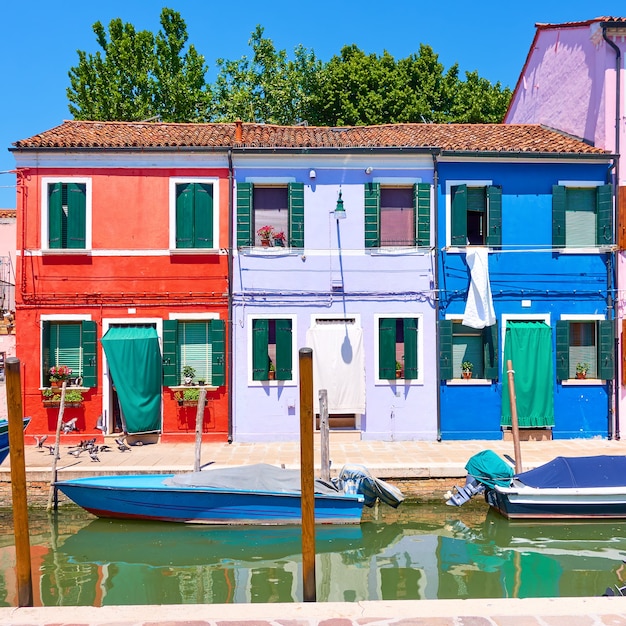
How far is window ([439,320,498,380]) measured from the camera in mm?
15211

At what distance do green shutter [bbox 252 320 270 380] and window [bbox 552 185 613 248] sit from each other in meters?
7.23

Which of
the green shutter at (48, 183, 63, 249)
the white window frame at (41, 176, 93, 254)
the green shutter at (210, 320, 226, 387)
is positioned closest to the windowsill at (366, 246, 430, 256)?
the green shutter at (210, 320, 226, 387)

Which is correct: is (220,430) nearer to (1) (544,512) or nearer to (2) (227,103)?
(1) (544,512)

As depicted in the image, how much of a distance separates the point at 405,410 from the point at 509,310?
3.43 meters

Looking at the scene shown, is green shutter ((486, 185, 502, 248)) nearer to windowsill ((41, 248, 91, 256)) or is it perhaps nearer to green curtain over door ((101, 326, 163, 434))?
green curtain over door ((101, 326, 163, 434))

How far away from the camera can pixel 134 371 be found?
48.2ft

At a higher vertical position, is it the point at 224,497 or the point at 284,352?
the point at 284,352

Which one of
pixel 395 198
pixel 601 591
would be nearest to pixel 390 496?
pixel 601 591

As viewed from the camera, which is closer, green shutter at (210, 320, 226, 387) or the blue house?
green shutter at (210, 320, 226, 387)

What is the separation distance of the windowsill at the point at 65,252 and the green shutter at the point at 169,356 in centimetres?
248

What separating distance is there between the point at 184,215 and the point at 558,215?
8799 mm

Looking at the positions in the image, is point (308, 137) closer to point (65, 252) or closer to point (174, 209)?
point (174, 209)

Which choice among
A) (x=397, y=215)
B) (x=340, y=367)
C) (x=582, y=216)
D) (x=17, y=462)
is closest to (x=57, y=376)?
(x=340, y=367)

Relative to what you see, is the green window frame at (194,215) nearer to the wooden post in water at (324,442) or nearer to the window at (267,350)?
the window at (267,350)
